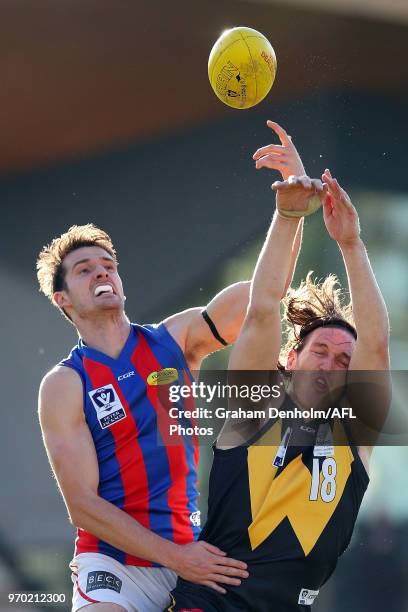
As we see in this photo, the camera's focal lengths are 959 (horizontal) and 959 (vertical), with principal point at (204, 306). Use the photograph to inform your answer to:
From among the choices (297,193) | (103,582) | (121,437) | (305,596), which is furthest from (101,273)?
(305,596)

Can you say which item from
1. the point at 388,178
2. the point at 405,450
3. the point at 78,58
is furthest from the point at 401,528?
the point at 78,58

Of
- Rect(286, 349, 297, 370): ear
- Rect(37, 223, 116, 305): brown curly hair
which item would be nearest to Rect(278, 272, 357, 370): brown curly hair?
Rect(286, 349, 297, 370): ear

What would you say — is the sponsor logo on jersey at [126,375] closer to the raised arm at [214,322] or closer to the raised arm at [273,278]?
the raised arm at [214,322]

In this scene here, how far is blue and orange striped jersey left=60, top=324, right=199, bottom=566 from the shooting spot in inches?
169

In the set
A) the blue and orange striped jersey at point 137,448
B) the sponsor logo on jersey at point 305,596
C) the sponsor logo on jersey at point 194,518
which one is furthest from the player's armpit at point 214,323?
the sponsor logo on jersey at point 305,596

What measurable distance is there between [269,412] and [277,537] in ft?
1.51

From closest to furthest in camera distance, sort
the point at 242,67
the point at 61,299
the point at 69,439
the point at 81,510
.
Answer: the point at 81,510, the point at 69,439, the point at 242,67, the point at 61,299

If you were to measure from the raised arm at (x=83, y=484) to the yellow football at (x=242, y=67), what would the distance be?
1.51 m

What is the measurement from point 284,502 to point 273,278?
85 centimetres

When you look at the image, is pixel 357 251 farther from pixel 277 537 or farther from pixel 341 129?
pixel 341 129

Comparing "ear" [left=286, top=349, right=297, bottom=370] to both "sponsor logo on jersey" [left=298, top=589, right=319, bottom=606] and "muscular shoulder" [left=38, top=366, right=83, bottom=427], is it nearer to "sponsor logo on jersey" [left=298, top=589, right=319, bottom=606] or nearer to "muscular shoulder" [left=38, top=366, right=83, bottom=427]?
"sponsor logo on jersey" [left=298, top=589, right=319, bottom=606]

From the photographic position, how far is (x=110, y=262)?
4797mm

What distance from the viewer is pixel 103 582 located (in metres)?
4.17

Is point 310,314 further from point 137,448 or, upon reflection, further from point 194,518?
point 194,518
